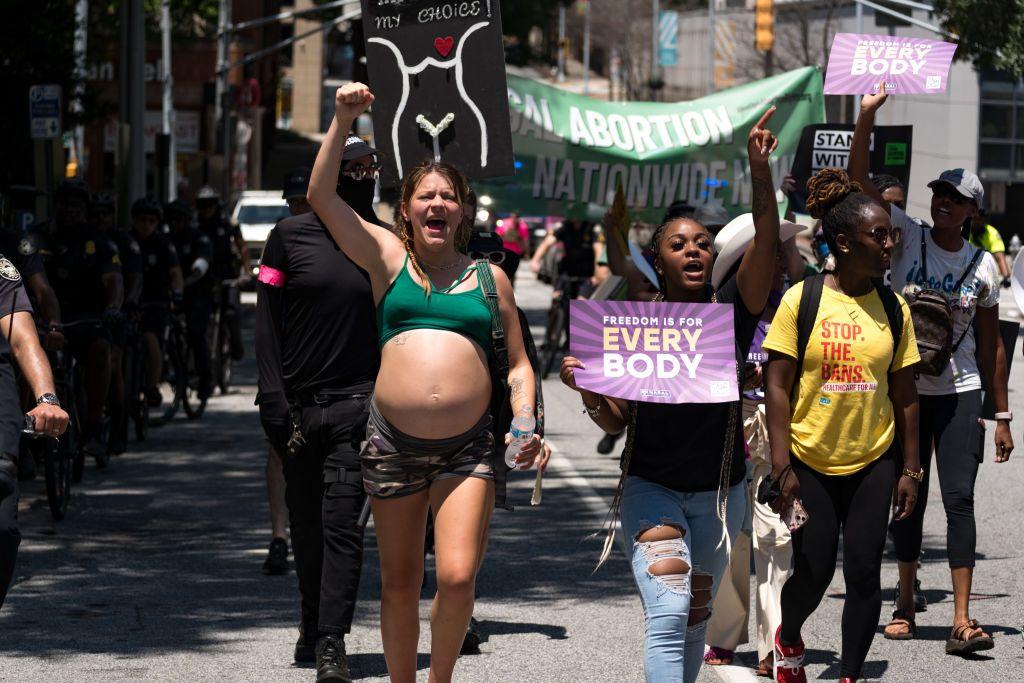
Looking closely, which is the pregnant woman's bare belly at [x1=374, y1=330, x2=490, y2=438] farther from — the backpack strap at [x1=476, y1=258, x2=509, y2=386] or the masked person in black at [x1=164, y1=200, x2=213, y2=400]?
the masked person in black at [x1=164, y1=200, x2=213, y2=400]

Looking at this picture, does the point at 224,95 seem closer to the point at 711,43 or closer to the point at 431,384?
the point at 711,43

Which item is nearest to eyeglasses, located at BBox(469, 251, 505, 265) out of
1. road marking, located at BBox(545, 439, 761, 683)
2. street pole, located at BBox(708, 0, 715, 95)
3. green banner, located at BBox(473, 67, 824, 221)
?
road marking, located at BBox(545, 439, 761, 683)

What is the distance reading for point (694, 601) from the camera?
5652 millimetres

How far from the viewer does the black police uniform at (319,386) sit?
6.70 meters

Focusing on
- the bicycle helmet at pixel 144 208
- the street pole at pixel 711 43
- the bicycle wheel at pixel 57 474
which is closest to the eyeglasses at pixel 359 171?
the bicycle wheel at pixel 57 474

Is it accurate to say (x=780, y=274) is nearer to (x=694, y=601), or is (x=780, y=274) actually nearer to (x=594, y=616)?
(x=594, y=616)

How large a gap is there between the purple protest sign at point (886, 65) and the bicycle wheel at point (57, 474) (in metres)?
4.89

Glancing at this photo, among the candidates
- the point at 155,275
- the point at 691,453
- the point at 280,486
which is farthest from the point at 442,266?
the point at 155,275

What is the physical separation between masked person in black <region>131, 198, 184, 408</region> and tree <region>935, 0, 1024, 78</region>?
16487 millimetres

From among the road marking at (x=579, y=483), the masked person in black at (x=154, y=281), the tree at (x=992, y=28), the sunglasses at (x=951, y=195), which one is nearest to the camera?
the sunglasses at (x=951, y=195)

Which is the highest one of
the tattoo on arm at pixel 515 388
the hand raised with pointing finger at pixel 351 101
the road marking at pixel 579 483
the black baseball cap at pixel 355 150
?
the hand raised with pointing finger at pixel 351 101

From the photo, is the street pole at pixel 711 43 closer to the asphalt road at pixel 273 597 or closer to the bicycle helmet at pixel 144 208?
the bicycle helmet at pixel 144 208

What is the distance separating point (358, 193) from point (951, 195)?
253 centimetres

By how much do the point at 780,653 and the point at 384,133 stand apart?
2996 millimetres
